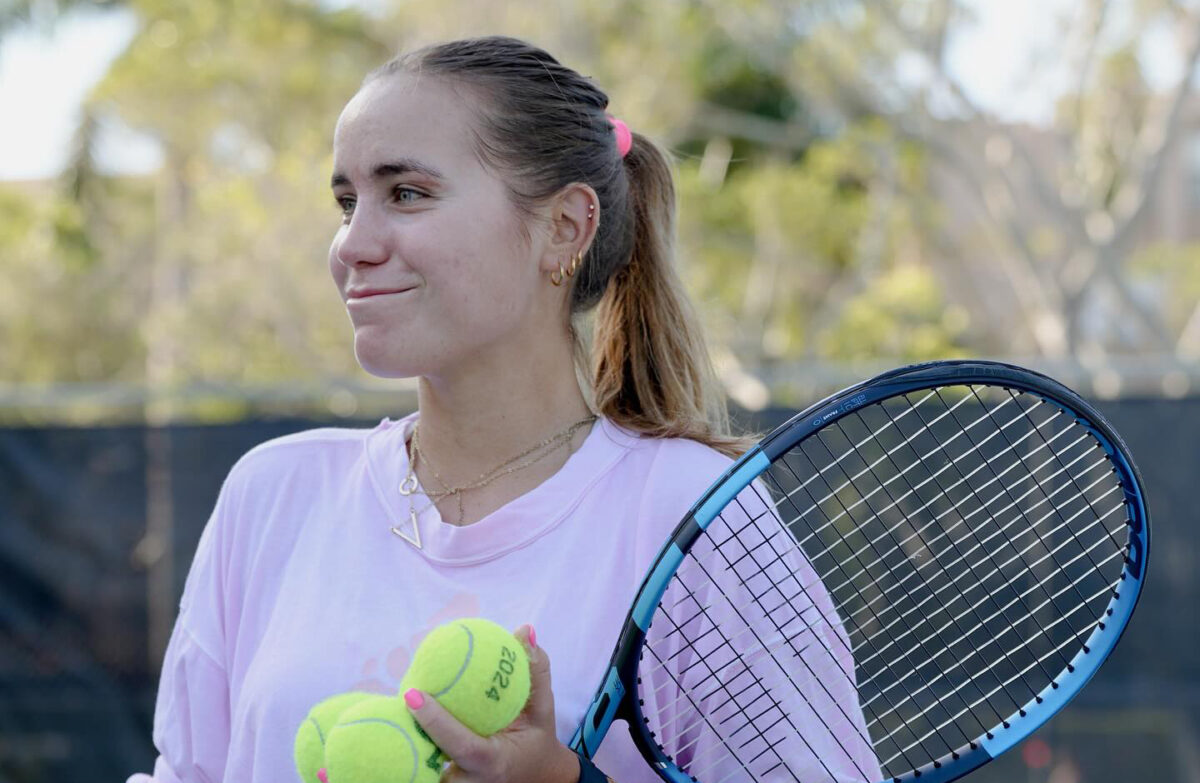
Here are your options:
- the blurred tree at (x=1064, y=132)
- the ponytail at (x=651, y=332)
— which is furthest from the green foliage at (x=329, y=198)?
the ponytail at (x=651, y=332)

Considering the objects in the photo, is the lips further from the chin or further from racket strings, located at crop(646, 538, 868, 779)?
racket strings, located at crop(646, 538, 868, 779)

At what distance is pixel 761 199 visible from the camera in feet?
50.3

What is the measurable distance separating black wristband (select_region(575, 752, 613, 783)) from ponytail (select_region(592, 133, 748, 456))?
52cm

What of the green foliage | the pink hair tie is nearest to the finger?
the pink hair tie

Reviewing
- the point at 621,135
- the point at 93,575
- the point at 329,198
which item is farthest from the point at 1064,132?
the point at 621,135

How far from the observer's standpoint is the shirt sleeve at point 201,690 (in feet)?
6.08

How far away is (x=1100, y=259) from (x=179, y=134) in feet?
30.3

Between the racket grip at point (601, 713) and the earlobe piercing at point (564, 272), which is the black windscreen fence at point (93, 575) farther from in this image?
the racket grip at point (601, 713)

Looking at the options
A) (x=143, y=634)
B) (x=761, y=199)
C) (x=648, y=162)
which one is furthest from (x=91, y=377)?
(x=648, y=162)

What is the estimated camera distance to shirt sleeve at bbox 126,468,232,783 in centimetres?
185

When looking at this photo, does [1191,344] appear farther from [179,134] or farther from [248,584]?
[248,584]

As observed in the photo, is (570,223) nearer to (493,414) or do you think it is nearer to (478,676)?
(493,414)

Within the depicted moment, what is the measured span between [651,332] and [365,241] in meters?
0.48

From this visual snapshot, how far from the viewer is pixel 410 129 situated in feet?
5.68
